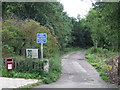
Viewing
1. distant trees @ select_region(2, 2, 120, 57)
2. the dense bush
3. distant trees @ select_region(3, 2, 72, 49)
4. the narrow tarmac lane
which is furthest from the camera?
distant trees @ select_region(3, 2, 72, 49)

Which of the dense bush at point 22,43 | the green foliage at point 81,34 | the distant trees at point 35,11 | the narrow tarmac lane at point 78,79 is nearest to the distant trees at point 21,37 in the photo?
the dense bush at point 22,43

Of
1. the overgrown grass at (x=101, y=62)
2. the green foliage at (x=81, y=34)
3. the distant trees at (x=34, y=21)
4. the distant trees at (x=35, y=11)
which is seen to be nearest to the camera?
the distant trees at (x=34, y=21)

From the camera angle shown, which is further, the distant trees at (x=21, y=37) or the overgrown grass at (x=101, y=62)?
the distant trees at (x=21, y=37)

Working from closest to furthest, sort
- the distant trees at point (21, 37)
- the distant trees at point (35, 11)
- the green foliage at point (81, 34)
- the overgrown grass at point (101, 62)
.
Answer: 1. the overgrown grass at point (101, 62)
2. the distant trees at point (21, 37)
3. the distant trees at point (35, 11)
4. the green foliage at point (81, 34)

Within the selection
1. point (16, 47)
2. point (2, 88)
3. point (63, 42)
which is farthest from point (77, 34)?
point (2, 88)

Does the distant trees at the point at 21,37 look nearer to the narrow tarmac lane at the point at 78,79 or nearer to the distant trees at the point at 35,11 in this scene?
the narrow tarmac lane at the point at 78,79

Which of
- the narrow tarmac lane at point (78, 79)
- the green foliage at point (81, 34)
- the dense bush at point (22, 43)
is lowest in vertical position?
the narrow tarmac lane at point (78, 79)

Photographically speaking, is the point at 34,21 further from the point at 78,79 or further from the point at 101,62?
the point at 101,62

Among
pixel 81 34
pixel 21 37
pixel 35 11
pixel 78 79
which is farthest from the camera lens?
pixel 81 34

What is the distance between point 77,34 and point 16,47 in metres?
38.7

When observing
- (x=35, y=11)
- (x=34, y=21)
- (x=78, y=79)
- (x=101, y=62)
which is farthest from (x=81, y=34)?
(x=78, y=79)

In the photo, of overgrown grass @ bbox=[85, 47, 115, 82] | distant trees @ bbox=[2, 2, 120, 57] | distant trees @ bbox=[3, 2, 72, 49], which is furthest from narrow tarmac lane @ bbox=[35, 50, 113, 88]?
distant trees @ bbox=[3, 2, 72, 49]

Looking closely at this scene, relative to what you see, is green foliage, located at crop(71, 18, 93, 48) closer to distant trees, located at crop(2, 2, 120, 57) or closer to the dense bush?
distant trees, located at crop(2, 2, 120, 57)

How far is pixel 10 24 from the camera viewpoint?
46.9ft
